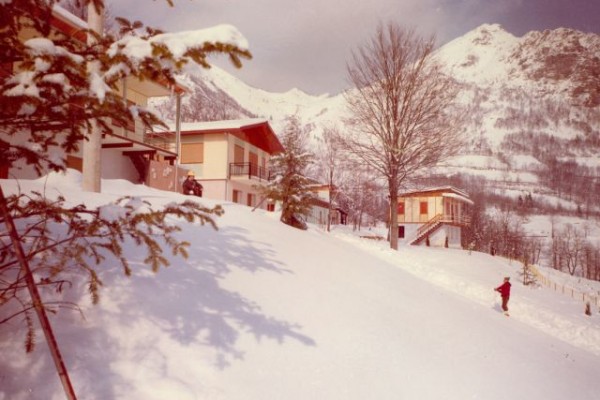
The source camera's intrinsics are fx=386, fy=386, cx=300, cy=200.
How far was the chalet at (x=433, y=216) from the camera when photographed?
137 feet

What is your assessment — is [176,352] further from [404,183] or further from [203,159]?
[203,159]

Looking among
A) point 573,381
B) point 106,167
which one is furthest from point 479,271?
point 106,167

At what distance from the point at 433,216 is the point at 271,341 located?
142 ft

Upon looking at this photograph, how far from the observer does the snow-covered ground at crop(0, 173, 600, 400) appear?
334 centimetres

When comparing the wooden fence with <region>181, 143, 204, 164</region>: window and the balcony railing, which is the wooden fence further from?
<region>181, 143, 204, 164</region>: window

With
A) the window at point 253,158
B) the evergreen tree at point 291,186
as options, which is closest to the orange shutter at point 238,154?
the window at point 253,158

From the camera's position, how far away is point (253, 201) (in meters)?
31.9

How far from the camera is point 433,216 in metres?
44.6

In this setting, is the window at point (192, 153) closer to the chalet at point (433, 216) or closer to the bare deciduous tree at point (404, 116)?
the bare deciduous tree at point (404, 116)

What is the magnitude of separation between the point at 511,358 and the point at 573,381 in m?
1.01

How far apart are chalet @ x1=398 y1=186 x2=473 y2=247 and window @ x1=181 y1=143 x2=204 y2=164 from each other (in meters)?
23.8

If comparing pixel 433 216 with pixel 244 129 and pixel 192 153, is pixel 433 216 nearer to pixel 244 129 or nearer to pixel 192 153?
pixel 244 129

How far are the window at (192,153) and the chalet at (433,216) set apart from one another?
23.8 meters

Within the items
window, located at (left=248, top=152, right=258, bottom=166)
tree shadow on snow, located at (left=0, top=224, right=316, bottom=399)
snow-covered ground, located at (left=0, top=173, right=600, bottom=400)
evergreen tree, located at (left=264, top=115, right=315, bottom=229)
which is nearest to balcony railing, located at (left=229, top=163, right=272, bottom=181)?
window, located at (left=248, top=152, right=258, bottom=166)
